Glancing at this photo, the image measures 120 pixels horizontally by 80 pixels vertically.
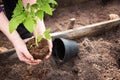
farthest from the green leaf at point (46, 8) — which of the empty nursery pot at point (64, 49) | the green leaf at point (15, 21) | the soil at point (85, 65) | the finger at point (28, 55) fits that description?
the soil at point (85, 65)

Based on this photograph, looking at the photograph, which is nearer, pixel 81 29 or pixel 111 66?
pixel 111 66

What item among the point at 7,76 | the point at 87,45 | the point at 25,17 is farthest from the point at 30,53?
the point at 87,45

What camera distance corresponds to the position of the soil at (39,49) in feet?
5.21

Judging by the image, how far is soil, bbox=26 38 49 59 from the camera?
1587 mm

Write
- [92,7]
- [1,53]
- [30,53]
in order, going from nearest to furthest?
[30,53]
[1,53]
[92,7]

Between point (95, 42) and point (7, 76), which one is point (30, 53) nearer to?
point (7, 76)

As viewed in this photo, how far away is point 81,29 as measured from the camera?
2279mm

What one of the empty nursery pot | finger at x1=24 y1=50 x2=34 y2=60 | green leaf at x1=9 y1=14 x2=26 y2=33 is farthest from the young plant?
the empty nursery pot

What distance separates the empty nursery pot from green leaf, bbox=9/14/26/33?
0.74 metres

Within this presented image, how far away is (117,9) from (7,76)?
183 centimetres

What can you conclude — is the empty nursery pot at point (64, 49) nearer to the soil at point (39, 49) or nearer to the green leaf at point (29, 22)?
the soil at point (39, 49)

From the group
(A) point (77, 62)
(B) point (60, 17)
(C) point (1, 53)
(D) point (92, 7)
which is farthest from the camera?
(D) point (92, 7)

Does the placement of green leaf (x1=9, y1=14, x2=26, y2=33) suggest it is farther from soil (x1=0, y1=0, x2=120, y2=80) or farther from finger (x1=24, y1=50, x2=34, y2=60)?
soil (x1=0, y1=0, x2=120, y2=80)

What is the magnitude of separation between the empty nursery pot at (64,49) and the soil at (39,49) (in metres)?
0.36
